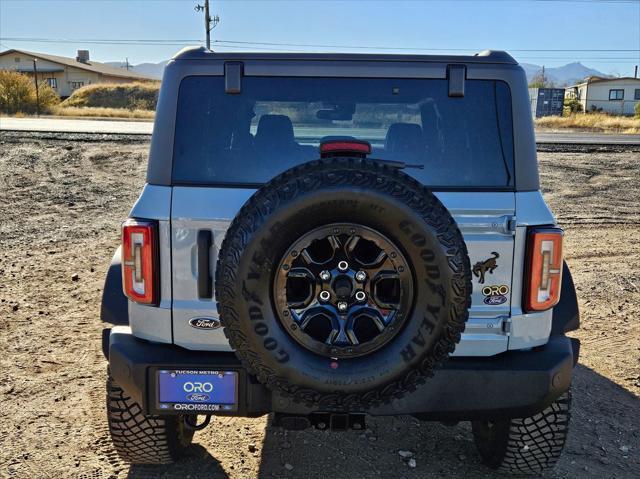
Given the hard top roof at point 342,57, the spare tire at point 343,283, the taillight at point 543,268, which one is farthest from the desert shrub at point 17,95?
the taillight at point 543,268

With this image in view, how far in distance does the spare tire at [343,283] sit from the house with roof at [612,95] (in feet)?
229

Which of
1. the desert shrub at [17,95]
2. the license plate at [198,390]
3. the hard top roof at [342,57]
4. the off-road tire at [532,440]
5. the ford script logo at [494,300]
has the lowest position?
the off-road tire at [532,440]

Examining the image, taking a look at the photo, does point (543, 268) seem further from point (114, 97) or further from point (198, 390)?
point (114, 97)

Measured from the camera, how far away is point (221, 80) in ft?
8.79

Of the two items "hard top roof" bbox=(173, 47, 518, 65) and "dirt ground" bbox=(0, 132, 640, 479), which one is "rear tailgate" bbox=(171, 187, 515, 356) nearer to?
"hard top roof" bbox=(173, 47, 518, 65)

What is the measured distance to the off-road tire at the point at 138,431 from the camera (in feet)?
9.78

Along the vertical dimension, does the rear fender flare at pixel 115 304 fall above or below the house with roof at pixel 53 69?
below

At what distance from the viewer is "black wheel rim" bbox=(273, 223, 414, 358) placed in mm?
2283

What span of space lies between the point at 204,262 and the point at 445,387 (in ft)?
3.57

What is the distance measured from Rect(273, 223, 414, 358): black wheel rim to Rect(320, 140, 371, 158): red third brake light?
32cm

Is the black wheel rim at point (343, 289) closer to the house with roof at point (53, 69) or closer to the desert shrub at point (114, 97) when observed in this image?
the desert shrub at point (114, 97)

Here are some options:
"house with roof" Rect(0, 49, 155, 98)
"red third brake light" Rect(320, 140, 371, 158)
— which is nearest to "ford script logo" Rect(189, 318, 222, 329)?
"red third brake light" Rect(320, 140, 371, 158)

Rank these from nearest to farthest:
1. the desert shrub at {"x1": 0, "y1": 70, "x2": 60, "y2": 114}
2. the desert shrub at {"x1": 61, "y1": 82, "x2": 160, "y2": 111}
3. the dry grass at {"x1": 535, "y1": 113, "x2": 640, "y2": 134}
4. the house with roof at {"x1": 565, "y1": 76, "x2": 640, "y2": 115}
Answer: the dry grass at {"x1": 535, "y1": 113, "x2": 640, "y2": 134}, the desert shrub at {"x1": 0, "y1": 70, "x2": 60, "y2": 114}, the desert shrub at {"x1": 61, "y1": 82, "x2": 160, "y2": 111}, the house with roof at {"x1": 565, "y1": 76, "x2": 640, "y2": 115}

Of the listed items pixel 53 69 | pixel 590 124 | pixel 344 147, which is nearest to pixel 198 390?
pixel 344 147
